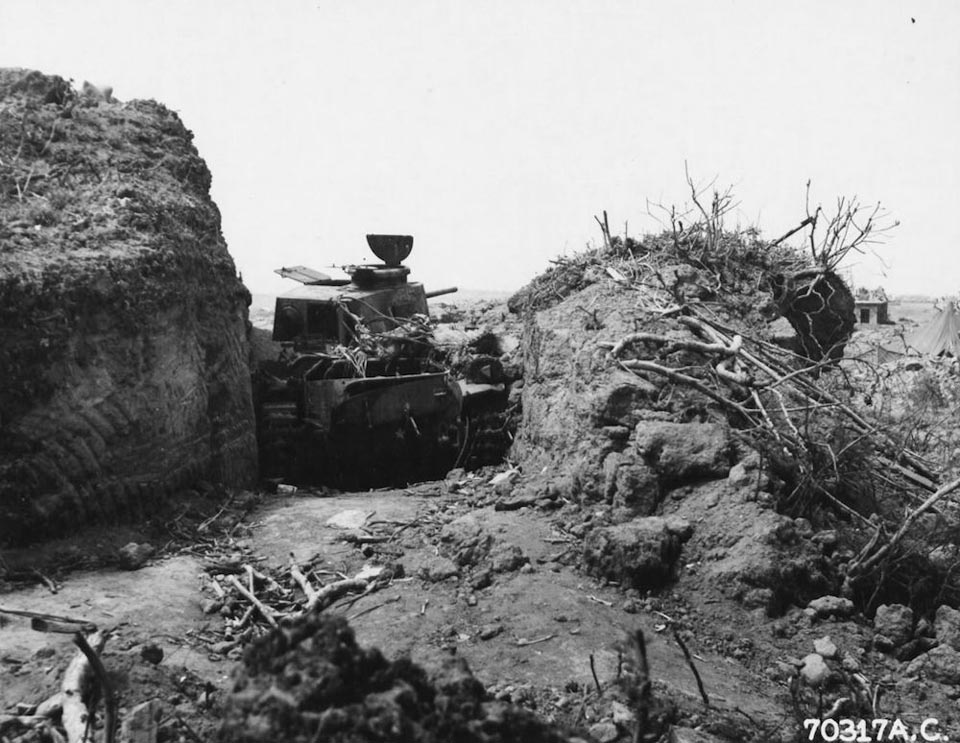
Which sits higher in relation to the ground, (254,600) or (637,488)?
(637,488)

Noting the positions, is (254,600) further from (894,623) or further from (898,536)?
(898,536)

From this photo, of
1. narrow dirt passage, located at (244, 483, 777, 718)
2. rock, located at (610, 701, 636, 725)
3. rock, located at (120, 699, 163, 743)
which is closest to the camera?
rock, located at (120, 699, 163, 743)

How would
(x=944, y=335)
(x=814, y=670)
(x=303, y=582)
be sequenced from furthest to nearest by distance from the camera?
(x=944, y=335) → (x=303, y=582) → (x=814, y=670)

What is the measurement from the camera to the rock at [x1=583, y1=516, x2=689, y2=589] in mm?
6574

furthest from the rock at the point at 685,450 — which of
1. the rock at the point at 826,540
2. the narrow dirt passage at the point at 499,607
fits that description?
the narrow dirt passage at the point at 499,607

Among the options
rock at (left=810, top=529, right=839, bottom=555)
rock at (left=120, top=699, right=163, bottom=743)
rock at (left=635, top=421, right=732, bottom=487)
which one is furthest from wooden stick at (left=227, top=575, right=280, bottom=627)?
rock at (left=810, top=529, right=839, bottom=555)

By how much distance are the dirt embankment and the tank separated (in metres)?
0.95

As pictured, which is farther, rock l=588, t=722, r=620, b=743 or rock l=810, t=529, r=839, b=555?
rock l=810, t=529, r=839, b=555

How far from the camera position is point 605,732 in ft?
14.6

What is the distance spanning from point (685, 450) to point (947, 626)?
2.17 meters

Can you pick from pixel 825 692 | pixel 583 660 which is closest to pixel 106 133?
pixel 583 660

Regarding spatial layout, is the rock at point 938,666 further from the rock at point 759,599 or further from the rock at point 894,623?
the rock at point 759,599

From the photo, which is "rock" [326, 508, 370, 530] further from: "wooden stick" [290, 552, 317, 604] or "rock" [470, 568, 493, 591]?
"rock" [470, 568, 493, 591]

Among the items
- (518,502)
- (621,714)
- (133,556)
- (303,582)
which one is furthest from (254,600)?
(621,714)
